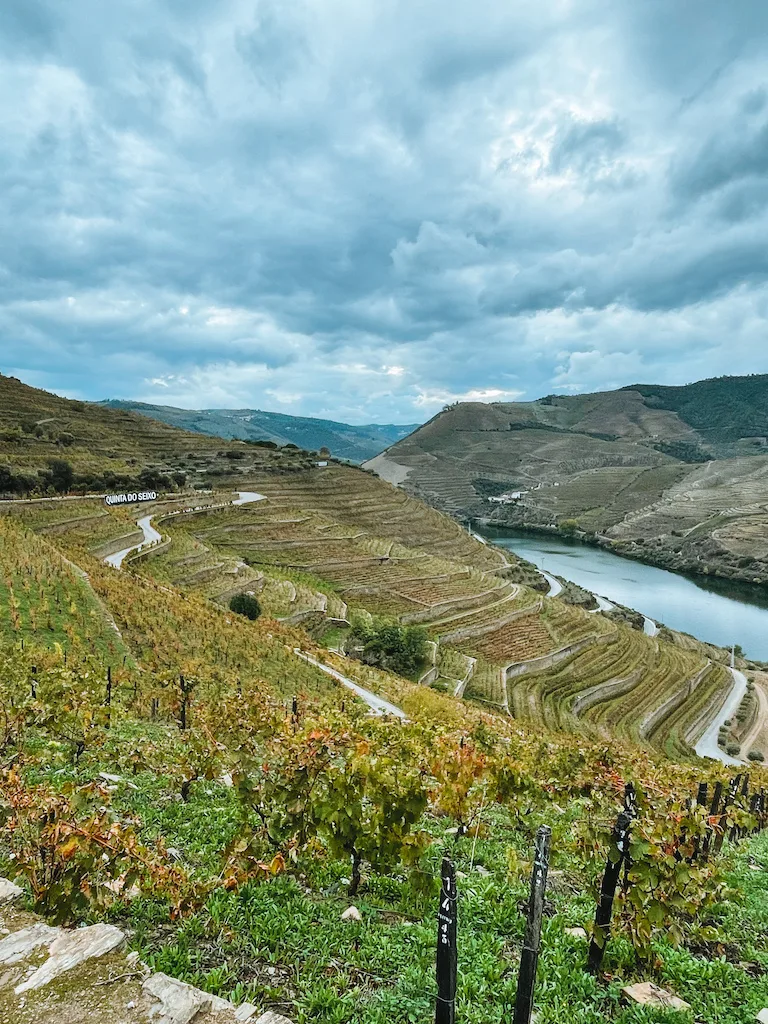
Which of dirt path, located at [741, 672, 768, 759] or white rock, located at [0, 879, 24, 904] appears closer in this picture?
white rock, located at [0, 879, 24, 904]

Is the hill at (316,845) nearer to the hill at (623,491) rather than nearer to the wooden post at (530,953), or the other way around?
the wooden post at (530,953)

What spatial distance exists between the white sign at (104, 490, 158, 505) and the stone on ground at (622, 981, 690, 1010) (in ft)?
149

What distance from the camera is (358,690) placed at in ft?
63.3

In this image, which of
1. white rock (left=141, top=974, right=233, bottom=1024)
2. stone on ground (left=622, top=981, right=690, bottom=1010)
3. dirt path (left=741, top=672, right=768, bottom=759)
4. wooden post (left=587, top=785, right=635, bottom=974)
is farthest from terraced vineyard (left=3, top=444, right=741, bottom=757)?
stone on ground (left=622, top=981, right=690, bottom=1010)

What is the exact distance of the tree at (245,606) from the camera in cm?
2641

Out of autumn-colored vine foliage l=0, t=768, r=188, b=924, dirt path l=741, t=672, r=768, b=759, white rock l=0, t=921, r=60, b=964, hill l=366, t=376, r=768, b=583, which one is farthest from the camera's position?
hill l=366, t=376, r=768, b=583

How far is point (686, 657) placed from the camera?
42.0 metres

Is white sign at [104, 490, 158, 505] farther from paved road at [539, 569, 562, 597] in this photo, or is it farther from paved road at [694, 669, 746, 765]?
paved road at [694, 669, 746, 765]

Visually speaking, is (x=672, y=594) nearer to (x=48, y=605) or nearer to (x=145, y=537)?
(x=145, y=537)

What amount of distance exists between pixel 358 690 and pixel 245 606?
9571 millimetres

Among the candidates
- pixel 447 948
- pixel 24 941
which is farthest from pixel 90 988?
pixel 447 948

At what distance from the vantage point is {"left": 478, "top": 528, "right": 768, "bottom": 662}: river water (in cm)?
6212

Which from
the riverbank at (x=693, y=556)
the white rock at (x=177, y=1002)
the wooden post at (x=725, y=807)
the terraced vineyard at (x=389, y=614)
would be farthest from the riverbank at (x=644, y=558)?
the white rock at (x=177, y=1002)

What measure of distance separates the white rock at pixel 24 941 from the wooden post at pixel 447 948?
7.25ft
